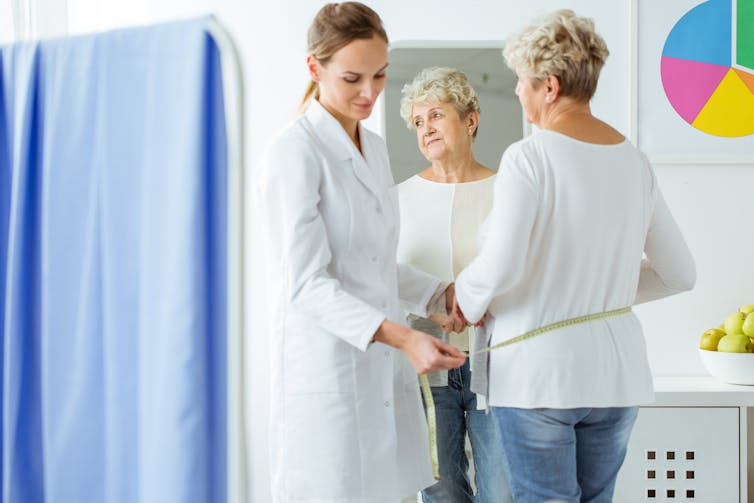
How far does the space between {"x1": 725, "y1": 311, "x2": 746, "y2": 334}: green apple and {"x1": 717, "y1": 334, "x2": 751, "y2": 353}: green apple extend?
2 cm

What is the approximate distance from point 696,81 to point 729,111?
145 millimetres

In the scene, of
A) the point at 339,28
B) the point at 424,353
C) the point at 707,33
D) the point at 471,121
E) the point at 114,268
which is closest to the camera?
the point at 114,268

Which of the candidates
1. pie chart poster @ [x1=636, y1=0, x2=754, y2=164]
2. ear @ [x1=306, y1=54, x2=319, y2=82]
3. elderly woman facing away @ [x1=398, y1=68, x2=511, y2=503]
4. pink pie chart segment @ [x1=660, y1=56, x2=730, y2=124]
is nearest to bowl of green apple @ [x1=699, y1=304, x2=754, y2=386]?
pie chart poster @ [x1=636, y1=0, x2=754, y2=164]

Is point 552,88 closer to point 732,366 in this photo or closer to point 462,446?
point 462,446

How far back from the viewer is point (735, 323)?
2600 mm

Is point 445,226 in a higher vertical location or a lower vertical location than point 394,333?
higher

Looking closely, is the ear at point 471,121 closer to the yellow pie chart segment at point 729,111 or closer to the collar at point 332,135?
the collar at point 332,135

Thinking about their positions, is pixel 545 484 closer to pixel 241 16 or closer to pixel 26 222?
pixel 26 222

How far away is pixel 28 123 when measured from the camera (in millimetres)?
1185

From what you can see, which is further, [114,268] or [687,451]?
[687,451]

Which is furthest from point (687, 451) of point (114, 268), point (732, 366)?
point (114, 268)

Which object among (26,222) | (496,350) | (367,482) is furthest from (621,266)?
(26,222)

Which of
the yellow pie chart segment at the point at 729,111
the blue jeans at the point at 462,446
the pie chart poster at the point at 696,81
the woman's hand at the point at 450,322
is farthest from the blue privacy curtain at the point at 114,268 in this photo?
the yellow pie chart segment at the point at 729,111

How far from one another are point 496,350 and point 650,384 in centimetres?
30
